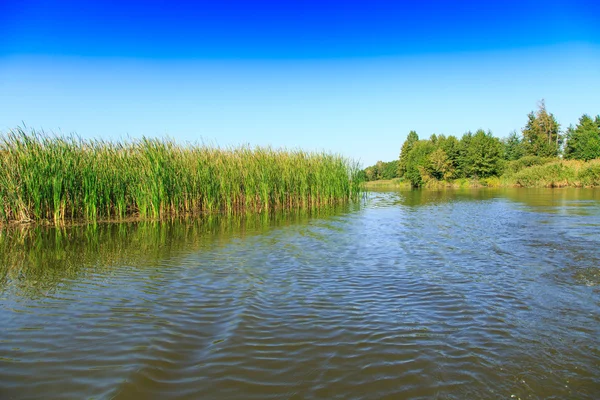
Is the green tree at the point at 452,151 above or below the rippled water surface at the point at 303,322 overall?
above

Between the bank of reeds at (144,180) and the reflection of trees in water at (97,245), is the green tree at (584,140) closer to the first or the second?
the bank of reeds at (144,180)

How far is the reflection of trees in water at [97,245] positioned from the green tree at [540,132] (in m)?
66.6

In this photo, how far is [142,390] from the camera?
9.53ft

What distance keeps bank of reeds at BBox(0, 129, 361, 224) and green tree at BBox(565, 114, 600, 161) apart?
53013 mm

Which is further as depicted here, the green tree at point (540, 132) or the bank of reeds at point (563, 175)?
the green tree at point (540, 132)

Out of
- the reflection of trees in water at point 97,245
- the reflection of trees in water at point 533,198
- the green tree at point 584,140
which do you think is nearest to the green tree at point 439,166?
the green tree at point 584,140

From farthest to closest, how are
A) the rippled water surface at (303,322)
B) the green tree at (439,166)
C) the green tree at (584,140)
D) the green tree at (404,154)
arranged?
1. the green tree at (404,154)
2. the green tree at (439,166)
3. the green tree at (584,140)
4. the rippled water surface at (303,322)

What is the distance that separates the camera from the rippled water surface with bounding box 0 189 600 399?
2.99m

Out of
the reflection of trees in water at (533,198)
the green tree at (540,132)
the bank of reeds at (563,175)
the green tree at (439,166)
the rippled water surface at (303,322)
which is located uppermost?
the green tree at (540,132)

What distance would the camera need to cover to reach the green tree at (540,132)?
66.1 m

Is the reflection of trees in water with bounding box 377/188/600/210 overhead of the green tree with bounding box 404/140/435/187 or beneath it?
beneath

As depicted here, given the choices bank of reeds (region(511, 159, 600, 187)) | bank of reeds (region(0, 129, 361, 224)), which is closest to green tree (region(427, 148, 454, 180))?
bank of reeds (region(511, 159, 600, 187))

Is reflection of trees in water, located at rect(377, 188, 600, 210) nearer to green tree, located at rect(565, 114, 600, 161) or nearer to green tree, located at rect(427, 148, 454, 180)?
green tree, located at rect(427, 148, 454, 180)

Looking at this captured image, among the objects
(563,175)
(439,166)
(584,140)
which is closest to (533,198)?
(563,175)
